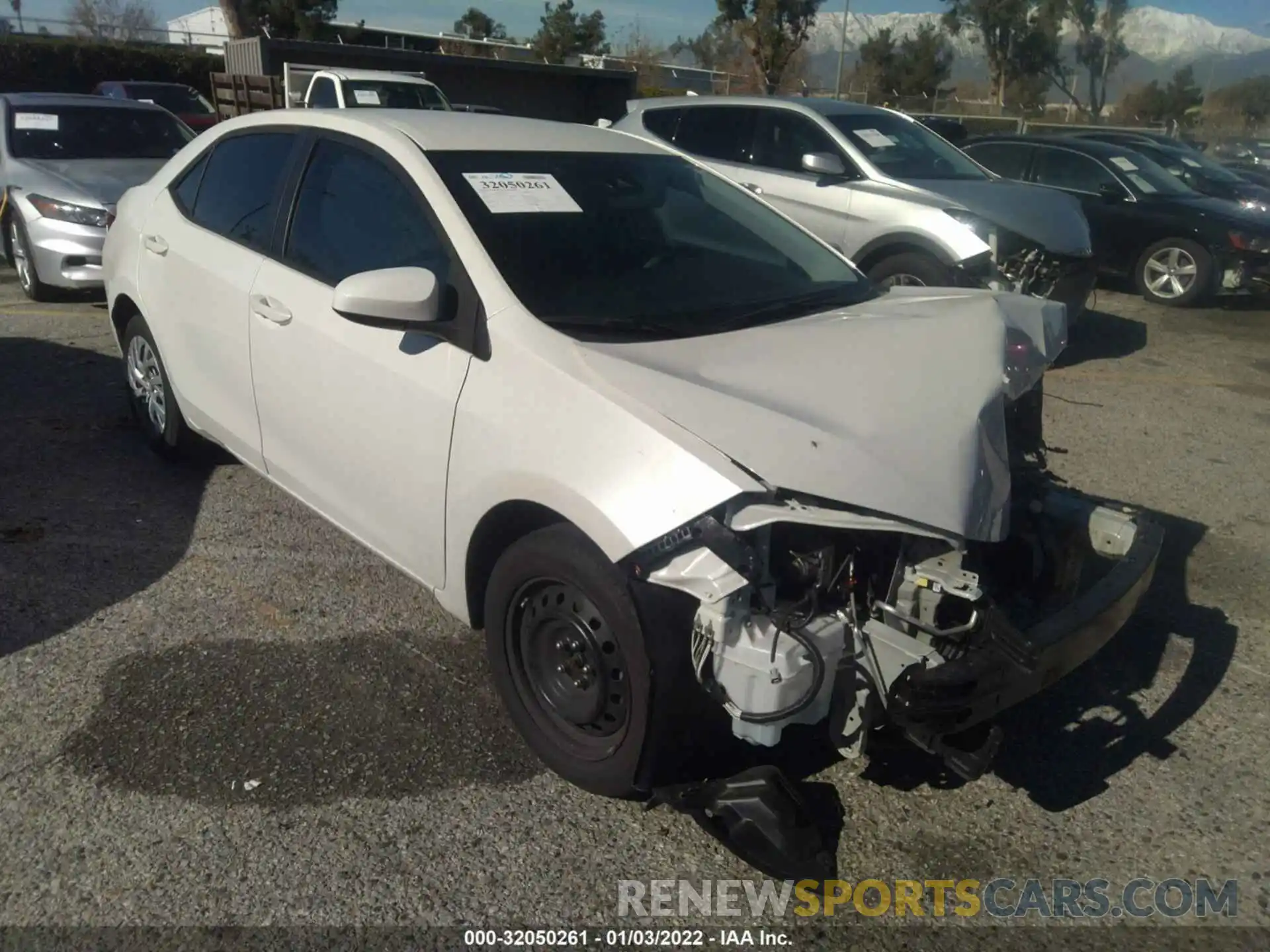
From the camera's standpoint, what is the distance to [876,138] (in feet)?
28.3

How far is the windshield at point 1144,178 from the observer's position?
1125 cm

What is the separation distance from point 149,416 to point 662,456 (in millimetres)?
3602

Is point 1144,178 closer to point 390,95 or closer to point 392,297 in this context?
point 392,297

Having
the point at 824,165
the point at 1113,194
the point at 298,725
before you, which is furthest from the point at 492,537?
the point at 1113,194

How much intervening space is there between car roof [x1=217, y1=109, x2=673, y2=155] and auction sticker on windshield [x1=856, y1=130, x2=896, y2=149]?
4782mm

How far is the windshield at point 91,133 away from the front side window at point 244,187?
5.58m

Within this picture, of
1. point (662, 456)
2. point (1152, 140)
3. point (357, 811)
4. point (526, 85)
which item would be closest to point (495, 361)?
point (662, 456)

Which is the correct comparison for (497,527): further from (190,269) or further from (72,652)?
(190,269)

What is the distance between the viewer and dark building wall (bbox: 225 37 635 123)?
26828 millimetres

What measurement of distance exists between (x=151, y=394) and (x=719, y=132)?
5617 mm

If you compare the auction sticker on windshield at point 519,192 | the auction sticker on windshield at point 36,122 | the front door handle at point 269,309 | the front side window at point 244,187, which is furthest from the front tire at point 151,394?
the auction sticker on windshield at point 36,122

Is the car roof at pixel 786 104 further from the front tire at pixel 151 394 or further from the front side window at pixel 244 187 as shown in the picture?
the front tire at pixel 151 394

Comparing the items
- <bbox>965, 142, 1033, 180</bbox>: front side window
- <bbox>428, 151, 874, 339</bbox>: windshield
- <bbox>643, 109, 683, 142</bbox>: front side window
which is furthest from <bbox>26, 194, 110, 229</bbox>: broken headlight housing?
<bbox>965, 142, 1033, 180</bbox>: front side window

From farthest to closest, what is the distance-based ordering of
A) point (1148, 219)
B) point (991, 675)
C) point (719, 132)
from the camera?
point (1148, 219)
point (719, 132)
point (991, 675)
